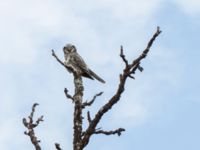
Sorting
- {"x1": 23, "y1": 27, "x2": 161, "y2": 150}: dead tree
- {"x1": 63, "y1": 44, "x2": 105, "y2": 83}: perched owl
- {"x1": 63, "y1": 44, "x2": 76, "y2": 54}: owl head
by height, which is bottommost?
{"x1": 23, "y1": 27, "x2": 161, "y2": 150}: dead tree

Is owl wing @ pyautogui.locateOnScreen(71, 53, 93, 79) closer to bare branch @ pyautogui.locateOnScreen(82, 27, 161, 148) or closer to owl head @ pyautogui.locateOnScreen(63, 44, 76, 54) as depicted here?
owl head @ pyautogui.locateOnScreen(63, 44, 76, 54)

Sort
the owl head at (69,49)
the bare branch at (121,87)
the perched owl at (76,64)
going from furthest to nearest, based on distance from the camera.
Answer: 1. the owl head at (69,49)
2. the perched owl at (76,64)
3. the bare branch at (121,87)

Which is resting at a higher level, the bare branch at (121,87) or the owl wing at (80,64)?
the owl wing at (80,64)

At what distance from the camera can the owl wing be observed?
16.3m

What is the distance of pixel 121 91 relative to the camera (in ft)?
47.0

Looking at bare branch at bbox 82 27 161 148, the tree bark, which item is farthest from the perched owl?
bare branch at bbox 82 27 161 148

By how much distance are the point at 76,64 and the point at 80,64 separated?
12 centimetres

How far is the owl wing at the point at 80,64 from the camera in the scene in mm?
16297

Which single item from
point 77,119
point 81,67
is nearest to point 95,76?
point 81,67

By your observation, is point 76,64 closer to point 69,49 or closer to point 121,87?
point 69,49

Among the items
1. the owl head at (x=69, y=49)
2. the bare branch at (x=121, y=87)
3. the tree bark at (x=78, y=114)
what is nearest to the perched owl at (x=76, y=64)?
the owl head at (x=69, y=49)

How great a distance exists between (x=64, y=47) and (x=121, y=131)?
3478 millimetres

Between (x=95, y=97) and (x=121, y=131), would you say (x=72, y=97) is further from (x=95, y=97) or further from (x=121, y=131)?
(x=121, y=131)

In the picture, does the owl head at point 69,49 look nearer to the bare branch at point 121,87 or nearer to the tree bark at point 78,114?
the tree bark at point 78,114
